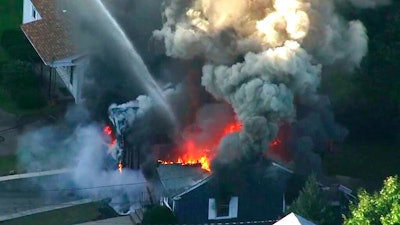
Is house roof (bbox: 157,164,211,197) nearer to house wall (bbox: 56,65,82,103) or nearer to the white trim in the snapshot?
the white trim

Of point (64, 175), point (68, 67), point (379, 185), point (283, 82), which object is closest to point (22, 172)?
point (64, 175)

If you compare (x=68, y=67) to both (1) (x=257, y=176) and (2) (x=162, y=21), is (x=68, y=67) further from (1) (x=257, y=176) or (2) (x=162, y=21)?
(1) (x=257, y=176)

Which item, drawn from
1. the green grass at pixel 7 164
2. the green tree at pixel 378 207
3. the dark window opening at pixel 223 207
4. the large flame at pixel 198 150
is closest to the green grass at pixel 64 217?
the large flame at pixel 198 150

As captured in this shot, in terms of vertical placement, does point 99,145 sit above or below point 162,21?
below

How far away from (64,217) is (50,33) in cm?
1274

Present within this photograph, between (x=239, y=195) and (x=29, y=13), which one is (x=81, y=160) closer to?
(x=239, y=195)

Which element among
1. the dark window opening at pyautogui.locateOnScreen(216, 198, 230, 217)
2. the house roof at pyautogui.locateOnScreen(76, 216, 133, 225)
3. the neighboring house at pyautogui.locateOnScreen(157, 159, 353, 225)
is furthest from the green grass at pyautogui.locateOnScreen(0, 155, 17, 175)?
the dark window opening at pyautogui.locateOnScreen(216, 198, 230, 217)

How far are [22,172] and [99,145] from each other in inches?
127

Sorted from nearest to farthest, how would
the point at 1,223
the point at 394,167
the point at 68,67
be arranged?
1. the point at 1,223
2. the point at 394,167
3. the point at 68,67

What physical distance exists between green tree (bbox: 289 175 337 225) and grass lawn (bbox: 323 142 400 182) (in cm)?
676

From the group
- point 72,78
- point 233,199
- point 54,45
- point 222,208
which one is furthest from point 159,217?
point 54,45

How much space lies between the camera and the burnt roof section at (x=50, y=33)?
146 feet

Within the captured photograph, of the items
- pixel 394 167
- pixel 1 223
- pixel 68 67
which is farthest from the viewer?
pixel 68 67

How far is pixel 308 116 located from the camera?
37.3 meters
